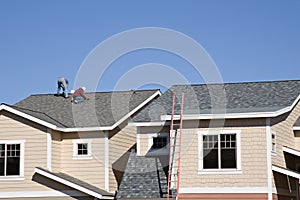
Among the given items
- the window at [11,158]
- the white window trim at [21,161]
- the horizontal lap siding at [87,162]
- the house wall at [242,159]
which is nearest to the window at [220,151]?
the house wall at [242,159]

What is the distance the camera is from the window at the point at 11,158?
29.6 meters

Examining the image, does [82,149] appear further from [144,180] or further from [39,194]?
[144,180]

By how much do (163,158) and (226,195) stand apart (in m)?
3.37

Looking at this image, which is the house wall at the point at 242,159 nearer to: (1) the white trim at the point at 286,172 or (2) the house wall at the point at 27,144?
(1) the white trim at the point at 286,172

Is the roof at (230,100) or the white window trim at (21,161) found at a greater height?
the roof at (230,100)

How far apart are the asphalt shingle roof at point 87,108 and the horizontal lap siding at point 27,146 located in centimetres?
68

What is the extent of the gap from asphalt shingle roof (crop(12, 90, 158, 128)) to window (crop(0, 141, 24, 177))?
163 centimetres

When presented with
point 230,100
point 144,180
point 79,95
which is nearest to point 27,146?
point 79,95

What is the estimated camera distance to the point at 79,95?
34.4m

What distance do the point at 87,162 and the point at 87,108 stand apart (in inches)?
140

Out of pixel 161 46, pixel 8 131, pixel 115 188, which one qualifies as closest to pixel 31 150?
pixel 8 131

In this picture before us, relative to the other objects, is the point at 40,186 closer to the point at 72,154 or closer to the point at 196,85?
the point at 72,154

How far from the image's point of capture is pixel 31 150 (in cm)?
2964

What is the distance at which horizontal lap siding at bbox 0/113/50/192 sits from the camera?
29391 mm
